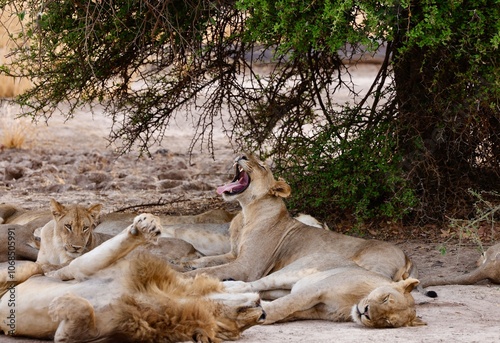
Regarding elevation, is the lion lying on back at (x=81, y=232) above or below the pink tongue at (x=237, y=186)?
below

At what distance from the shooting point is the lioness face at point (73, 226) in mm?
6621

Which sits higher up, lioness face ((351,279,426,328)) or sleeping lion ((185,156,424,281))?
lioness face ((351,279,426,328))

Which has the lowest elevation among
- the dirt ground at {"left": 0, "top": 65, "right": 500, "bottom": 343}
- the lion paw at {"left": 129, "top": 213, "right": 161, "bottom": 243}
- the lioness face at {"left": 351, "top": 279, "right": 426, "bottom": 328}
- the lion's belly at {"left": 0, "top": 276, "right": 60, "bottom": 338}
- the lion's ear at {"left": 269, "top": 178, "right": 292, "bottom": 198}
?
the dirt ground at {"left": 0, "top": 65, "right": 500, "bottom": 343}


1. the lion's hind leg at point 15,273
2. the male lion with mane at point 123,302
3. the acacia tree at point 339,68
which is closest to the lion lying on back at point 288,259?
the male lion with mane at point 123,302

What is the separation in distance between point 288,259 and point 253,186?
0.68m

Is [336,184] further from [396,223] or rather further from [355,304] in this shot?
[355,304]

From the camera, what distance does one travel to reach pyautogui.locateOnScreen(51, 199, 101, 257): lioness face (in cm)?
662

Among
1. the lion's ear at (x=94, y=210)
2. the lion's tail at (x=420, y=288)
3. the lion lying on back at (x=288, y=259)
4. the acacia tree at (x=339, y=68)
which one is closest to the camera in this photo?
the lion lying on back at (x=288, y=259)

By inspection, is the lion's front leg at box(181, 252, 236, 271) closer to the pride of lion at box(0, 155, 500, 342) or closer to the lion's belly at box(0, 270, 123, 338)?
the pride of lion at box(0, 155, 500, 342)

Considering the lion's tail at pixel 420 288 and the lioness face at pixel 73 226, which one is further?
the lioness face at pixel 73 226

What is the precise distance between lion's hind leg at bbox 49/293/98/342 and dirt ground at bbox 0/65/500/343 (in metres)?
0.55

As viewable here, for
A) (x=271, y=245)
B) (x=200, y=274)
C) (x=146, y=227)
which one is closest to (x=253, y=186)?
(x=271, y=245)

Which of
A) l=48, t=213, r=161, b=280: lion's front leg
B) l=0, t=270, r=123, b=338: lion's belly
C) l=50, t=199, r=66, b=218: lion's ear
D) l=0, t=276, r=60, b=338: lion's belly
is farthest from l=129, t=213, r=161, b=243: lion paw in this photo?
l=50, t=199, r=66, b=218: lion's ear

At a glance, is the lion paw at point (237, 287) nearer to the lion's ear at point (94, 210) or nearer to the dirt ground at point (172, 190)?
the dirt ground at point (172, 190)
